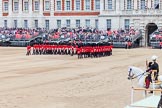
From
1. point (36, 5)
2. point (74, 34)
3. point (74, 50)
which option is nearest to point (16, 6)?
point (36, 5)

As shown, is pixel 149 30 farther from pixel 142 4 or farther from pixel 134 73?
pixel 134 73

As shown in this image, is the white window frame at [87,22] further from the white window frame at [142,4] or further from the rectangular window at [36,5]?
the rectangular window at [36,5]

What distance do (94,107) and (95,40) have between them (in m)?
45.2

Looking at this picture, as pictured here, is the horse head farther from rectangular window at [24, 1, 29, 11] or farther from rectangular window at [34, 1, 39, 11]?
rectangular window at [24, 1, 29, 11]

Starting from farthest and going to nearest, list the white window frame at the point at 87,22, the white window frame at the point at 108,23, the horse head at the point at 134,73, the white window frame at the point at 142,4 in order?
the white window frame at the point at 87,22, the white window frame at the point at 108,23, the white window frame at the point at 142,4, the horse head at the point at 134,73

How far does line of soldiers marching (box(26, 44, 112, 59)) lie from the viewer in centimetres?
4431

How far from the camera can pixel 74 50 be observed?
47.9 metres

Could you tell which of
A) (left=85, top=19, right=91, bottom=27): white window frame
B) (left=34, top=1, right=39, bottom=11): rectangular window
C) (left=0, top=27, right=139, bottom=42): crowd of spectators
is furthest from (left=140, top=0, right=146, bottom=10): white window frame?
(left=34, top=1, right=39, bottom=11): rectangular window

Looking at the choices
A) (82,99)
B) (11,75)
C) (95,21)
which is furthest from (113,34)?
(82,99)

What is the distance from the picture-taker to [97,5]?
72375mm

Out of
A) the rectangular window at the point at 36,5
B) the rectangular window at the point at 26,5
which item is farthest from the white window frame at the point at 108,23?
the rectangular window at the point at 26,5

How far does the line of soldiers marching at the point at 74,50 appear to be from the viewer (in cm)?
4431

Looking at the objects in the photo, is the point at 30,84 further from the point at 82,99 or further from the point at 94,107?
the point at 94,107

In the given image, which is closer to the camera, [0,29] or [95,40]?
[95,40]
